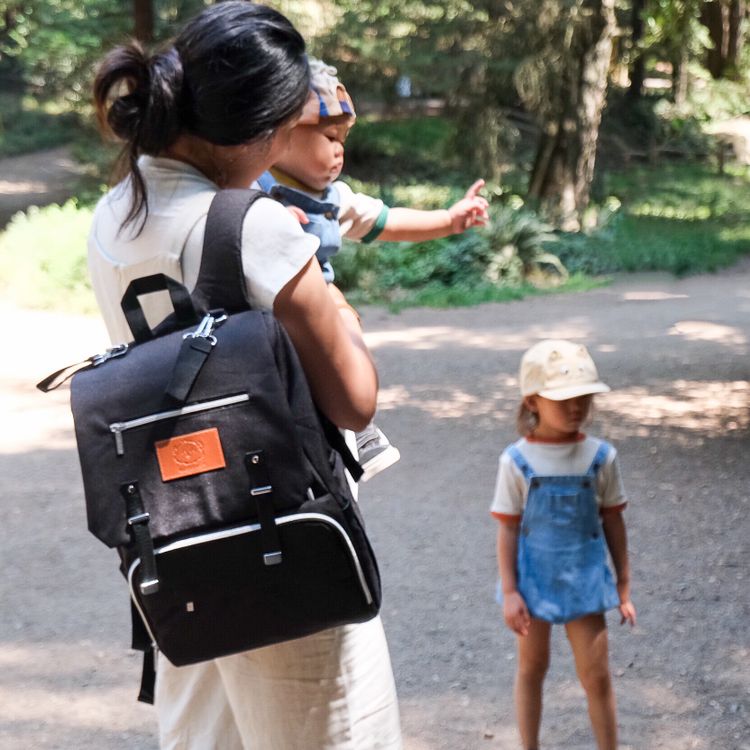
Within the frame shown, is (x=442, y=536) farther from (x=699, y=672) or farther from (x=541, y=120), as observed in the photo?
(x=541, y=120)

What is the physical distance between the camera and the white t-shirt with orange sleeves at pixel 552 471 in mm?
2945

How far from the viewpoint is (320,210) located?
2.50 meters

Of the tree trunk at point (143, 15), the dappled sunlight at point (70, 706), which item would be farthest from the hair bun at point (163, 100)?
the tree trunk at point (143, 15)

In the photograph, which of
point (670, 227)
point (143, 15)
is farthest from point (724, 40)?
point (143, 15)

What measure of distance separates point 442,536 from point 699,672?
1.80 metres

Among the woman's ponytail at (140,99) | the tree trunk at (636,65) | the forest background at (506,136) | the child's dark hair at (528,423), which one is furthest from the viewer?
the tree trunk at (636,65)

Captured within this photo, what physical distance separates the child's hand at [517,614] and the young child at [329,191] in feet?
2.20

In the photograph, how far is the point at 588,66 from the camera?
1716 cm

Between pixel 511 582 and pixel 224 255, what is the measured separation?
1.49 meters

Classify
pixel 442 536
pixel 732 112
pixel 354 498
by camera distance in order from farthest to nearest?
pixel 732 112
pixel 442 536
pixel 354 498

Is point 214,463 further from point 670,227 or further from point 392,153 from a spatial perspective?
point 392,153

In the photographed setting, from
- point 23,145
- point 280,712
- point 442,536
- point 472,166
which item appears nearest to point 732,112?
point 472,166

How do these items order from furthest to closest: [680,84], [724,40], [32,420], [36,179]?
[680,84] → [724,40] → [36,179] → [32,420]

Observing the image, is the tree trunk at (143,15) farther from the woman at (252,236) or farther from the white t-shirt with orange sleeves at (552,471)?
the woman at (252,236)
